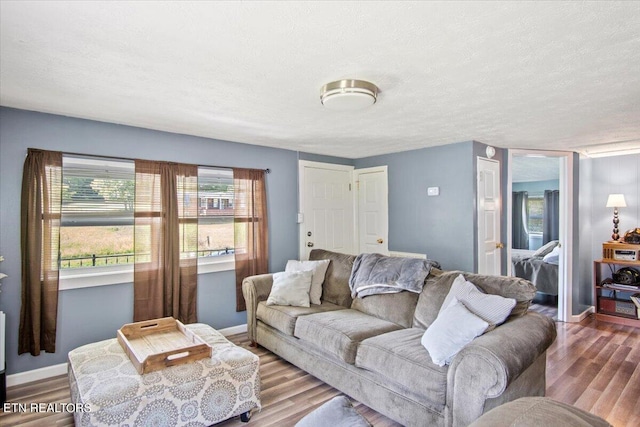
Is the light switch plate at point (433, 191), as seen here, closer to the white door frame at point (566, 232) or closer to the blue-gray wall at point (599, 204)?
the white door frame at point (566, 232)

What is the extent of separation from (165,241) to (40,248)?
0.97 meters

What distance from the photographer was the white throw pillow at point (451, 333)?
2107 mm

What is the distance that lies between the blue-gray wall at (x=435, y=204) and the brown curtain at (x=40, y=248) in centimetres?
372

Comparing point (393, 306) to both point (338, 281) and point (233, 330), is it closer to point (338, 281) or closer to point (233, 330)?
point (338, 281)

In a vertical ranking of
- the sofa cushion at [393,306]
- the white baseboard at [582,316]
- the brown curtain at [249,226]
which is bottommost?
the white baseboard at [582,316]

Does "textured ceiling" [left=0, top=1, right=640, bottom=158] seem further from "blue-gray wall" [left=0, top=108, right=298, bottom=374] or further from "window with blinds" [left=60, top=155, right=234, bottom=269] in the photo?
"window with blinds" [left=60, top=155, right=234, bottom=269]

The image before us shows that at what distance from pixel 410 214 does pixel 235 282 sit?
236 cm

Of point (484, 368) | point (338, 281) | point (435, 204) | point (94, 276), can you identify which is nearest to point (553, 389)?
point (484, 368)

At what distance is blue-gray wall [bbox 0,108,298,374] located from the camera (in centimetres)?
281

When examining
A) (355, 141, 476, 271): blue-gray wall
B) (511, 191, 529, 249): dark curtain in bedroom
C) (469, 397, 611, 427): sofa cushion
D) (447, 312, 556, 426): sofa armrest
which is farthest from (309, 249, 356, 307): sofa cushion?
(511, 191, 529, 249): dark curtain in bedroom

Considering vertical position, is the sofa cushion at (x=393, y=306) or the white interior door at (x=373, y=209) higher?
the white interior door at (x=373, y=209)

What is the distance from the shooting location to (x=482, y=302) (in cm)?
239

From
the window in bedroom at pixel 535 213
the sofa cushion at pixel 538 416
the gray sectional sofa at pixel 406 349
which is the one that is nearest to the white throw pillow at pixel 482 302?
the gray sectional sofa at pixel 406 349

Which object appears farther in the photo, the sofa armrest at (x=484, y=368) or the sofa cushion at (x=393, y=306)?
the sofa cushion at (x=393, y=306)
